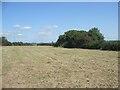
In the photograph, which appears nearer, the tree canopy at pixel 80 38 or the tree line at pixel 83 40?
the tree line at pixel 83 40

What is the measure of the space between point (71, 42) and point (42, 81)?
7370cm

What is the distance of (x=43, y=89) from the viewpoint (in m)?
8.52

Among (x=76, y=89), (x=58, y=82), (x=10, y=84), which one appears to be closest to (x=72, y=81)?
(x=58, y=82)

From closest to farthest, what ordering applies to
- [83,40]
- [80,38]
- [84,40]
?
1. [84,40]
2. [83,40]
3. [80,38]

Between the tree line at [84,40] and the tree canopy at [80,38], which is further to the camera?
the tree canopy at [80,38]

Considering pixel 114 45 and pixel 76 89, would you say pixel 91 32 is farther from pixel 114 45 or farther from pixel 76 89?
pixel 76 89

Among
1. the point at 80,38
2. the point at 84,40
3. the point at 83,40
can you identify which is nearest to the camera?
the point at 84,40

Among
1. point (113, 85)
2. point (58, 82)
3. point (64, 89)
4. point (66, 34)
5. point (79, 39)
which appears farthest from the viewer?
point (66, 34)

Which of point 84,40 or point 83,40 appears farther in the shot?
point 83,40

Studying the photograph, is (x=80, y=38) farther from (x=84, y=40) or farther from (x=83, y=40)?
(x=84, y=40)

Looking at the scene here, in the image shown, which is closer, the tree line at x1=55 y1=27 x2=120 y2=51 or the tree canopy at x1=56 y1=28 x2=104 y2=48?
the tree line at x1=55 y1=27 x2=120 y2=51

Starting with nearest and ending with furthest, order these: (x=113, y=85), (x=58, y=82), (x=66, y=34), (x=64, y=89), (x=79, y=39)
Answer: (x=64, y=89)
(x=113, y=85)
(x=58, y=82)
(x=79, y=39)
(x=66, y=34)

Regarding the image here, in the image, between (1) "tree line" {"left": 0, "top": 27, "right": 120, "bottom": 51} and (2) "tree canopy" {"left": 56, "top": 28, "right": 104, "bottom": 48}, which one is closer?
(1) "tree line" {"left": 0, "top": 27, "right": 120, "bottom": 51}

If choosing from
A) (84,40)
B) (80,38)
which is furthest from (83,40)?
(80,38)
